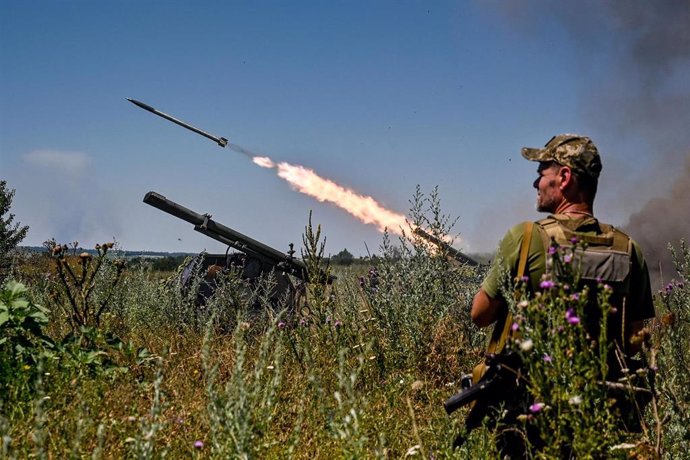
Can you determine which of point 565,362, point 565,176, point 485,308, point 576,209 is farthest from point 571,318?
point 565,176

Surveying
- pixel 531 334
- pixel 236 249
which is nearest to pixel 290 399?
pixel 531 334

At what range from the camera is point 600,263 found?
10.3 feet

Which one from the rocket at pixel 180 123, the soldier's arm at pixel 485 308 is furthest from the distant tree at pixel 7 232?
the soldier's arm at pixel 485 308

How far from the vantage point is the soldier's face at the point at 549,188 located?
3.49 m

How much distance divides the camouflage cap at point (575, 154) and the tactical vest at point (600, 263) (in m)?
0.33

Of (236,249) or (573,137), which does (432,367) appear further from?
(236,249)

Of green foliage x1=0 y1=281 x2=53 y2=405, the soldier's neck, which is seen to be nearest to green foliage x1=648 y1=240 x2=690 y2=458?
the soldier's neck

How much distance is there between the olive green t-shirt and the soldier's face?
0.54 feet

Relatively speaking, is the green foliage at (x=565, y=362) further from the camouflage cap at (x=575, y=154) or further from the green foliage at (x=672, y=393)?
the camouflage cap at (x=575, y=154)

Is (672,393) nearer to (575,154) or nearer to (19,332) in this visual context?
(575,154)

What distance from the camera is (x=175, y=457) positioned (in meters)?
3.54

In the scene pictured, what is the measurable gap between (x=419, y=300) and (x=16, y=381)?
348cm

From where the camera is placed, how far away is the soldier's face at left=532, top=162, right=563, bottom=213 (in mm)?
3490

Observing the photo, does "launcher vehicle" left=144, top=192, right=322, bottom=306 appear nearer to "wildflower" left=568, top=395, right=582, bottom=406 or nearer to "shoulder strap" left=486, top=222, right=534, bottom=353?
"shoulder strap" left=486, top=222, right=534, bottom=353
